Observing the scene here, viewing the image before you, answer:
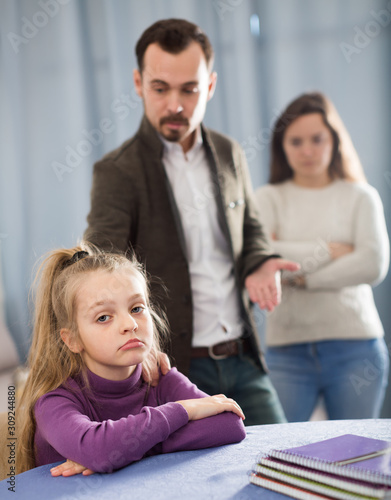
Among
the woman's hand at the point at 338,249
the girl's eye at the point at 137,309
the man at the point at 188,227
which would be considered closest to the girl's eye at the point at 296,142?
the woman's hand at the point at 338,249

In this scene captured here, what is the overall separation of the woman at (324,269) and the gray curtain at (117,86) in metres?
0.63

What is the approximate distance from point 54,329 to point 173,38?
88 cm

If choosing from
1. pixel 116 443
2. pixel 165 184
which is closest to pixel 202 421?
pixel 116 443

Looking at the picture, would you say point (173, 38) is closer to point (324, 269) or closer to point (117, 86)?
point (324, 269)

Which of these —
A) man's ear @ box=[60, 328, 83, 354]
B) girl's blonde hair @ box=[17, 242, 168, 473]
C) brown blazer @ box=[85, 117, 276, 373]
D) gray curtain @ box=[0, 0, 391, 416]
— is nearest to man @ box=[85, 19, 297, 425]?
brown blazer @ box=[85, 117, 276, 373]

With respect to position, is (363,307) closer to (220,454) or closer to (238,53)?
(220,454)

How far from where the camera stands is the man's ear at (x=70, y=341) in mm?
1218

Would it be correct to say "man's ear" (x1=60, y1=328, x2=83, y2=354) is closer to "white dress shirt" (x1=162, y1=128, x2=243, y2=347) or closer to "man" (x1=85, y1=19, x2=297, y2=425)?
"man" (x1=85, y1=19, x2=297, y2=425)

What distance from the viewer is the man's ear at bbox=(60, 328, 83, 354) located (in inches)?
47.9

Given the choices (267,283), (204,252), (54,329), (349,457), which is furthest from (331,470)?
(204,252)

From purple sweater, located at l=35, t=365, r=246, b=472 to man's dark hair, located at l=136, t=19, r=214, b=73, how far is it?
91 centimetres

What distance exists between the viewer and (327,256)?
7.07 feet

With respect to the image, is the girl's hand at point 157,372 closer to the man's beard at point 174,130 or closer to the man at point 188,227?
the man at point 188,227

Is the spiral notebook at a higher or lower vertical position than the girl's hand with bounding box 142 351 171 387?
lower
